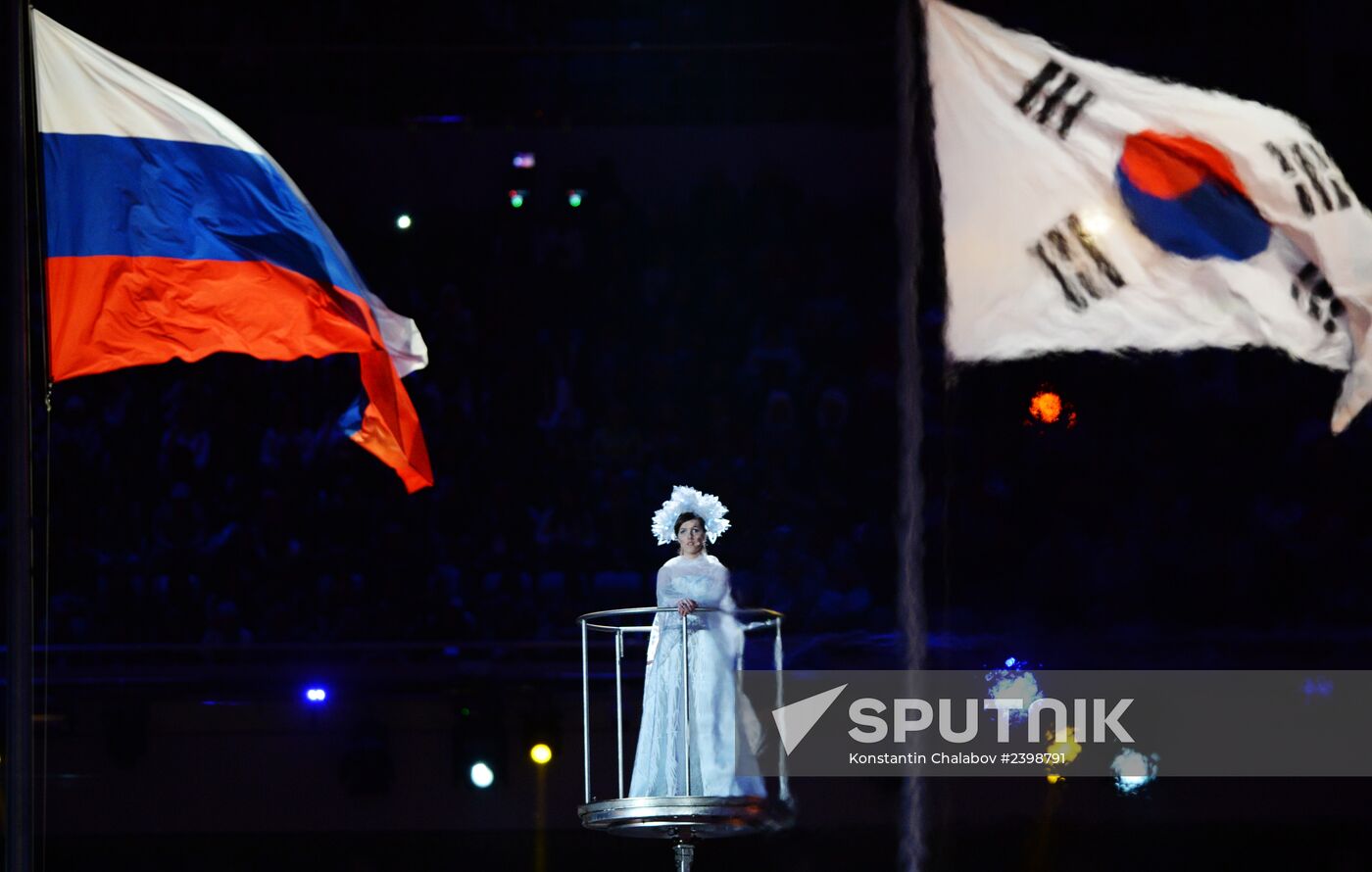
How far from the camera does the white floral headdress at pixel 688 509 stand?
10047mm

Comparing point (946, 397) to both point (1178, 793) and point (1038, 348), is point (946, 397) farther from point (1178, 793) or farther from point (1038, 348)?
point (1038, 348)

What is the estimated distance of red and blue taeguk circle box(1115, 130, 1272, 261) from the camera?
878 centimetres

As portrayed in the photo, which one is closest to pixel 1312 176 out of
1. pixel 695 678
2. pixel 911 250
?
pixel 911 250

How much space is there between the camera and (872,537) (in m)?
14.3

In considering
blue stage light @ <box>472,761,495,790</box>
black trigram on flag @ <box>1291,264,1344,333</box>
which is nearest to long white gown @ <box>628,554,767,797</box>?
black trigram on flag @ <box>1291,264,1344,333</box>

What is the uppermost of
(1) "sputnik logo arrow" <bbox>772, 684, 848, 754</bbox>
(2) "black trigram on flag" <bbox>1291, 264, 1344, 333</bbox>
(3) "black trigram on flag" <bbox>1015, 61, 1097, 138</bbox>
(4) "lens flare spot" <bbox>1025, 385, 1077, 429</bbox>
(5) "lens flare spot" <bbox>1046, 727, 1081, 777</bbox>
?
(3) "black trigram on flag" <bbox>1015, 61, 1097, 138</bbox>

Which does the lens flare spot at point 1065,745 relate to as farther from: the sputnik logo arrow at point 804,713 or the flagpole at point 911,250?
the flagpole at point 911,250

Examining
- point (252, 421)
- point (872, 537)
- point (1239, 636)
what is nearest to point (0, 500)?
point (252, 421)

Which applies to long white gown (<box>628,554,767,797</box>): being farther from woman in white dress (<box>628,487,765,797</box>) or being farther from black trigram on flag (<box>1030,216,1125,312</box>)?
black trigram on flag (<box>1030,216,1125,312</box>)

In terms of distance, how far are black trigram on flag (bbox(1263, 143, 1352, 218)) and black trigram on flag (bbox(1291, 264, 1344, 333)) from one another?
0.23m

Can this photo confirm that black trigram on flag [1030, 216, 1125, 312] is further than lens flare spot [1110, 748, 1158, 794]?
No

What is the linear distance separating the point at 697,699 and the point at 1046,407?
5.85 metres

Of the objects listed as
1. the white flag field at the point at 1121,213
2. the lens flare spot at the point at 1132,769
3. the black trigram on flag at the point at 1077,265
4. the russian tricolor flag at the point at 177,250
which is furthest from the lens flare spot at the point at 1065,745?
the russian tricolor flag at the point at 177,250

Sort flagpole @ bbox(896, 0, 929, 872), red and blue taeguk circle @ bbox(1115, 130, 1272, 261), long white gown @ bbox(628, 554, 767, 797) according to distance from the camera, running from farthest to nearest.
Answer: long white gown @ bbox(628, 554, 767, 797)
red and blue taeguk circle @ bbox(1115, 130, 1272, 261)
flagpole @ bbox(896, 0, 929, 872)
